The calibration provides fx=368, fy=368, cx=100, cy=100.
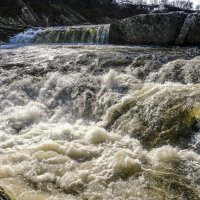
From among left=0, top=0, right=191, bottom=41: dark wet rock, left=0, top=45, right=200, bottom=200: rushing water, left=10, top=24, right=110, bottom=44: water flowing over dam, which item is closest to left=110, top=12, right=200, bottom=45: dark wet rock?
left=10, top=24, right=110, bottom=44: water flowing over dam

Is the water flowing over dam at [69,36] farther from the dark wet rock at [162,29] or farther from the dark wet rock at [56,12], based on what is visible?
the dark wet rock at [162,29]

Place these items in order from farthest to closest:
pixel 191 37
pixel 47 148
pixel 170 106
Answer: pixel 191 37
pixel 170 106
pixel 47 148

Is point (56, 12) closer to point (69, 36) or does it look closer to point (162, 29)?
point (69, 36)

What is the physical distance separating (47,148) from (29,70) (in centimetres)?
659

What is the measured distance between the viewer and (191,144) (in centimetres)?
845

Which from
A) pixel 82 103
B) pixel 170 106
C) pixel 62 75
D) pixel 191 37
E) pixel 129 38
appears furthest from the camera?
pixel 129 38

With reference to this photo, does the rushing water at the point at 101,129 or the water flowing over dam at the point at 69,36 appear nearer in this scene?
the rushing water at the point at 101,129

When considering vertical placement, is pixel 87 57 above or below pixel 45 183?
above

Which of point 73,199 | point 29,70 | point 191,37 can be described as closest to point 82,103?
point 29,70

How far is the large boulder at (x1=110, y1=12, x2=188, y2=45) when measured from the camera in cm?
2234

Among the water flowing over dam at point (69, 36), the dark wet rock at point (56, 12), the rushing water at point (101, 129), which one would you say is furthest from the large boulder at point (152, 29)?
the dark wet rock at point (56, 12)

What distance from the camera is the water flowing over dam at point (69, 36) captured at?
26.6 metres

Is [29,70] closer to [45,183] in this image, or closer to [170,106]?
[170,106]

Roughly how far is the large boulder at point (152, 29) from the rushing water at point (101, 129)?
7955 mm
